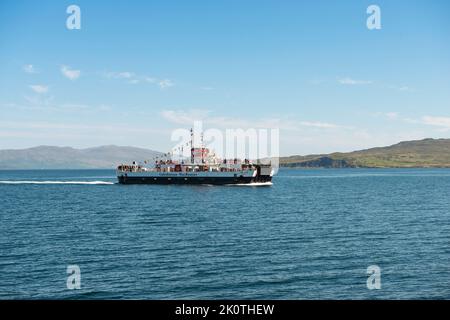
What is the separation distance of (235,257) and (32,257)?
19.7 m

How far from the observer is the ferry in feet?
552

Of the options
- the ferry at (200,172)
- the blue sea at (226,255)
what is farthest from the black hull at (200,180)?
the blue sea at (226,255)

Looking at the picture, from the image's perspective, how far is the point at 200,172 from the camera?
6737 inches

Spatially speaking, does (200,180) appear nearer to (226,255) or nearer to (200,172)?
(200,172)

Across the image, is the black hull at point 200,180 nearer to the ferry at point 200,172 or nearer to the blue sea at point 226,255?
the ferry at point 200,172

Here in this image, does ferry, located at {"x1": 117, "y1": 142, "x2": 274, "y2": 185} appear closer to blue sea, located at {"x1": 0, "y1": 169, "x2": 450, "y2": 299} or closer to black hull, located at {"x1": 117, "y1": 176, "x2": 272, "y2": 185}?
black hull, located at {"x1": 117, "y1": 176, "x2": 272, "y2": 185}

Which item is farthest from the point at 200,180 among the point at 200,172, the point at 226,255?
the point at 226,255

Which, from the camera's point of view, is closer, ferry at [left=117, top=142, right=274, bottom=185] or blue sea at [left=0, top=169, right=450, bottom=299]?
blue sea at [left=0, top=169, right=450, bottom=299]

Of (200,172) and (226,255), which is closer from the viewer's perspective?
(226,255)

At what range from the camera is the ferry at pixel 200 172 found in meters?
168

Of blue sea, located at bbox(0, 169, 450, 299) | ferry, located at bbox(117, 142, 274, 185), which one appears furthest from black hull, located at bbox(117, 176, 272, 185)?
blue sea, located at bbox(0, 169, 450, 299)

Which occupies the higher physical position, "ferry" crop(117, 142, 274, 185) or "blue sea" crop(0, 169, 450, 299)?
"ferry" crop(117, 142, 274, 185)

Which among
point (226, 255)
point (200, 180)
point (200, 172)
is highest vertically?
point (200, 172)
